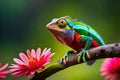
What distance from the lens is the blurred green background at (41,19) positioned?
223 centimetres

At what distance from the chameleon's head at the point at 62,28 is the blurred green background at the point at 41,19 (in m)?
1.10

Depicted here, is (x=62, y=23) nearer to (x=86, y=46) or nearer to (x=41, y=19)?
(x=86, y=46)

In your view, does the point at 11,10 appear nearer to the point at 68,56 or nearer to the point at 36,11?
the point at 36,11

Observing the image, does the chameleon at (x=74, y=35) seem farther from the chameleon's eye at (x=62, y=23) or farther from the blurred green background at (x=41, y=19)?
the blurred green background at (x=41, y=19)

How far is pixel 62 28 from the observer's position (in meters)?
0.71

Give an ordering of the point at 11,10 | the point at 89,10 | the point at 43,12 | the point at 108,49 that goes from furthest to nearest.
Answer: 1. the point at 11,10
2. the point at 43,12
3. the point at 89,10
4. the point at 108,49

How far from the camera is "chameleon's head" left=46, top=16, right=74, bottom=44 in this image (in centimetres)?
69

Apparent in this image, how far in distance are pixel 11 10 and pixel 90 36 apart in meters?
2.39

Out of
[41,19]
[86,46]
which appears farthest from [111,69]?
[41,19]

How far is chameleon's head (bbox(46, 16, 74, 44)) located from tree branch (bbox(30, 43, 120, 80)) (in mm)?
31

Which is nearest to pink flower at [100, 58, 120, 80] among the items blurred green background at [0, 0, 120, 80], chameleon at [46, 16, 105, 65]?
chameleon at [46, 16, 105, 65]

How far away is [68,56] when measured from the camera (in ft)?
2.31

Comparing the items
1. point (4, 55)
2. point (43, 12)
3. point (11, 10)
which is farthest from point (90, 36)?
point (11, 10)

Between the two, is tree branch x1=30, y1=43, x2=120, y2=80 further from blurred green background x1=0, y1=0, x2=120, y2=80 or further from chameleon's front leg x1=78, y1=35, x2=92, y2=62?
blurred green background x1=0, y1=0, x2=120, y2=80
